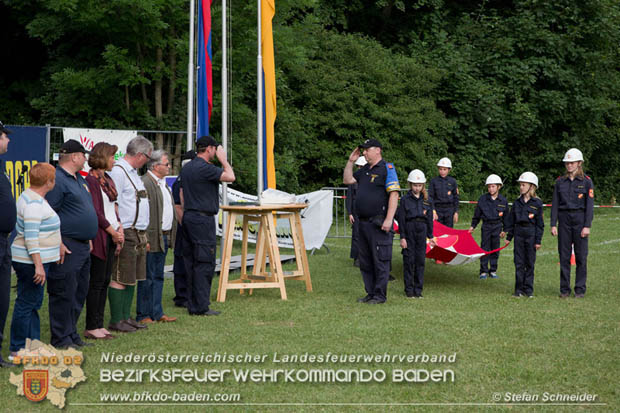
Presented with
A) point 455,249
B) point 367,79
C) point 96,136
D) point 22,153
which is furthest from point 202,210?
point 367,79

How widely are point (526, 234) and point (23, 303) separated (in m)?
6.29

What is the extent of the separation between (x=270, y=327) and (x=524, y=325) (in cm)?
257

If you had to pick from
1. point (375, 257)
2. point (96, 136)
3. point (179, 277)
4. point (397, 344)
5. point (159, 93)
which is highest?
point (159, 93)

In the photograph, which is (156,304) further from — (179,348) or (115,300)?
(179,348)

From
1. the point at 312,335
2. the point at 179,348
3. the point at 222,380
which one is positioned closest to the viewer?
the point at 222,380

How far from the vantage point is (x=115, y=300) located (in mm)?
6691

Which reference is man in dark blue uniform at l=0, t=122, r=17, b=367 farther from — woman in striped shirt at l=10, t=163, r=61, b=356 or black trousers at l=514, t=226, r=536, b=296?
black trousers at l=514, t=226, r=536, b=296

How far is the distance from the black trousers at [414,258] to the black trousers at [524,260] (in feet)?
3.99

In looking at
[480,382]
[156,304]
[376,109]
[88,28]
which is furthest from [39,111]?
[480,382]

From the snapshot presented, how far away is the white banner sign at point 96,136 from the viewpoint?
41.2 ft

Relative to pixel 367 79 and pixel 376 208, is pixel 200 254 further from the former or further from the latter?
pixel 367 79

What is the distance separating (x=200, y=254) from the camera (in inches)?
299

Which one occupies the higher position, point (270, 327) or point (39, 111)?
point (39, 111)

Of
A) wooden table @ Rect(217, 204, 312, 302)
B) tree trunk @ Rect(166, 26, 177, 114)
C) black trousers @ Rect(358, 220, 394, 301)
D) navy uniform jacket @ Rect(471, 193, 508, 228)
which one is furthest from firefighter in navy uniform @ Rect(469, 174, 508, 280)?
tree trunk @ Rect(166, 26, 177, 114)
